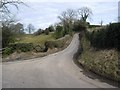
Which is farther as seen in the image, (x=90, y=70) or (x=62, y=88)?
(x=90, y=70)

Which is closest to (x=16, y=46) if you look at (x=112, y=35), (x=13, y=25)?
(x=13, y=25)

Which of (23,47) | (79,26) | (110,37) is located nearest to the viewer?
(110,37)

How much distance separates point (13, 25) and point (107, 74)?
43.1 meters

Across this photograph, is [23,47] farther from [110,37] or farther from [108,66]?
[108,66]

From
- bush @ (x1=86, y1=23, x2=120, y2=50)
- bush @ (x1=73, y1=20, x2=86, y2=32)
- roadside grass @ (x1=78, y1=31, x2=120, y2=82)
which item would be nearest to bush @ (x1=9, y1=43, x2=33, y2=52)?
bush @ (x1=86, y1=23, x2=120, y2=50)

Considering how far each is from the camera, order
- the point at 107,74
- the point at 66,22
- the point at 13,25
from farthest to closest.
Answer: the point at 66,22 < the point at 13,25 < the point at 107,74

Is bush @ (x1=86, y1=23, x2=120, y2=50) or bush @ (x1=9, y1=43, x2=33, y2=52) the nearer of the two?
bush @ (x1=86, y1=23, x2=120, y2=50)

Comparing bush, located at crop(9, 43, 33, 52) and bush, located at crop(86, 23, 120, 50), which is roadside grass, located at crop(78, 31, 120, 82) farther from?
bush, located at crop(9, 43, 33, 52)

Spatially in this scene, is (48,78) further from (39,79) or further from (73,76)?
(73,76)

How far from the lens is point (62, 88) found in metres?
14.3

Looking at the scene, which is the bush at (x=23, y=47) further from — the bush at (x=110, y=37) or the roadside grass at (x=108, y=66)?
the roadside grass at (x=108, y=66)

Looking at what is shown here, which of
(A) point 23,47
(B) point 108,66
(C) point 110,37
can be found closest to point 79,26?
(A) point 23,47

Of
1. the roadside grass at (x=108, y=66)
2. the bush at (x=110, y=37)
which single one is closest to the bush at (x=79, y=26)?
the bush at (x=110, y=37)

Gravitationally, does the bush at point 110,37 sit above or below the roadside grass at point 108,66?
above
